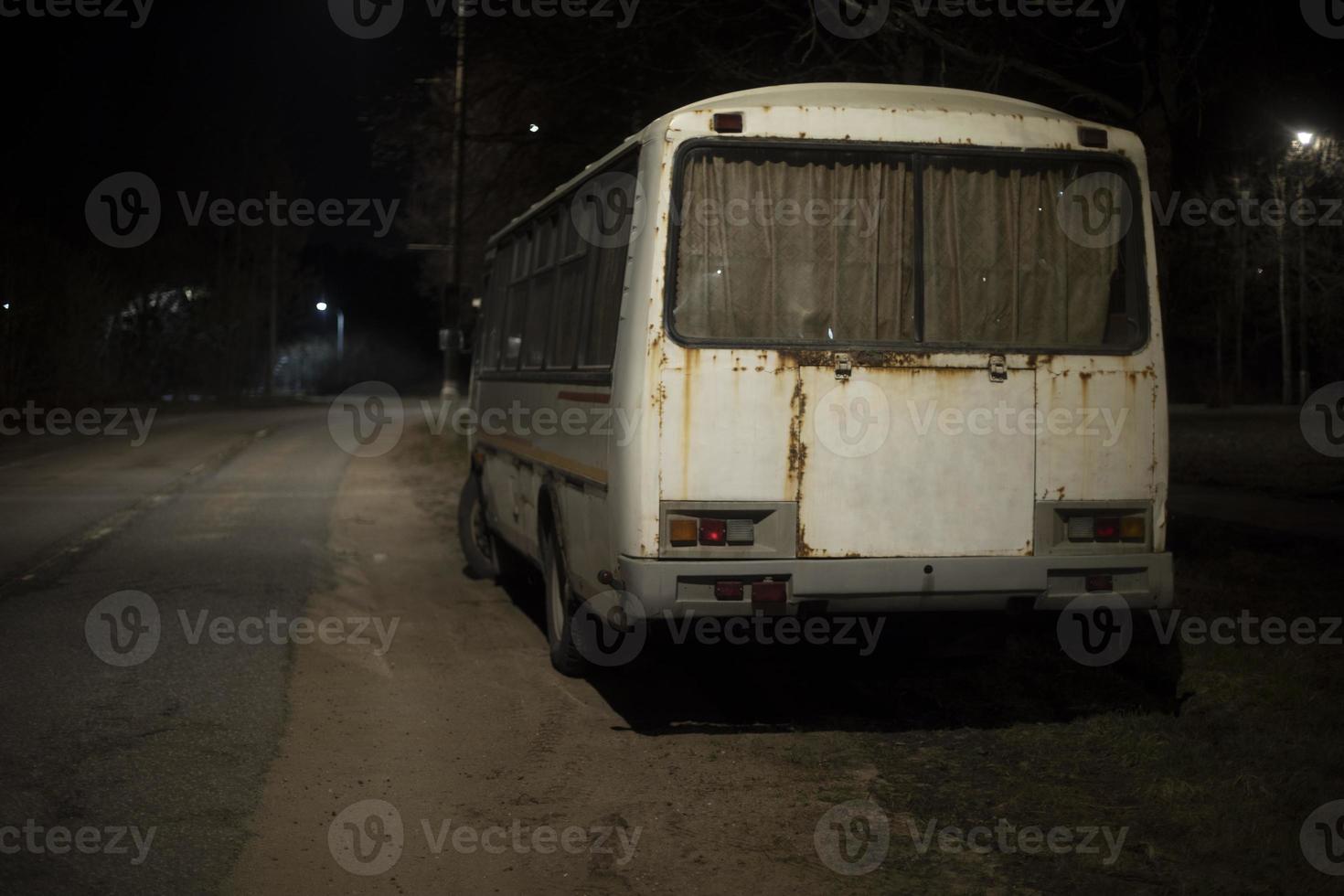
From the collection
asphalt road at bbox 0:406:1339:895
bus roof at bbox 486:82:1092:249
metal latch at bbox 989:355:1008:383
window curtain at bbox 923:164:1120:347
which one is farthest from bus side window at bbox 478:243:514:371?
metal latch at bbox 989:355:1008:383

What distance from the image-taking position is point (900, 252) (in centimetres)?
721

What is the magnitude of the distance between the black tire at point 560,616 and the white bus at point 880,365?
1.18m

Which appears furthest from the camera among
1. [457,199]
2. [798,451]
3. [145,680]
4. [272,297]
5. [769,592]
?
[272,297]

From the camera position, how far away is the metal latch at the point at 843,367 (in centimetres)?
697

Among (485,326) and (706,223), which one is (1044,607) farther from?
(485,326)

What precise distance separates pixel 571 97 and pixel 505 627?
8.59 m

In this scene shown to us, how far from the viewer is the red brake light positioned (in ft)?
22.4

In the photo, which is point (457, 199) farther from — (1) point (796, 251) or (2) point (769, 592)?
(2) point (769, 592)

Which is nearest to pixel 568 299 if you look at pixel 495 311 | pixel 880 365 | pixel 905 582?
pixel 880 365

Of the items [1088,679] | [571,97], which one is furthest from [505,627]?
[571,97]

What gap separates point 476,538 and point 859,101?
669cm

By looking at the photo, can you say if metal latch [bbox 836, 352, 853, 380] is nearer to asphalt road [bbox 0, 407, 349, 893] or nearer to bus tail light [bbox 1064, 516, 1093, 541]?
bus tail light [bbox 1064, 516, 1093, 541]

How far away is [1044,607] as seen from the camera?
7031mm

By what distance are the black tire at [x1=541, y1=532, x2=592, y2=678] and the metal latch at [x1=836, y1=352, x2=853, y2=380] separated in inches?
87.9
